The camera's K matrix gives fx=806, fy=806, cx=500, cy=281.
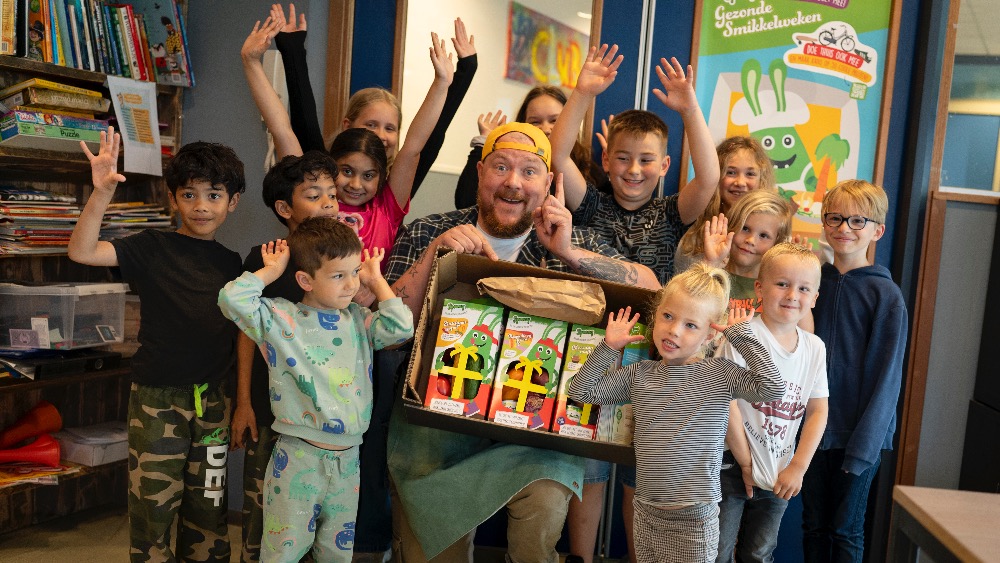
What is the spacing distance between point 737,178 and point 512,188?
79cm

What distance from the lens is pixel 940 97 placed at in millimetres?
2777

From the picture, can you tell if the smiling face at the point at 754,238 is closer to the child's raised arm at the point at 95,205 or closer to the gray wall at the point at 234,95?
the gray wall at the point at 234,95

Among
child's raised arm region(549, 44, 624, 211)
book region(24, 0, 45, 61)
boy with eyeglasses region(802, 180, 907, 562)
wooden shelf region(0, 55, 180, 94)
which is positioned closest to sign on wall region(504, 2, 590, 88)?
child's raised arm region(549, 44, 624, 211)

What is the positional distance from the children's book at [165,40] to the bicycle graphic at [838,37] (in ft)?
7.81

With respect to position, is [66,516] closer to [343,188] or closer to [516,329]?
[343,188]

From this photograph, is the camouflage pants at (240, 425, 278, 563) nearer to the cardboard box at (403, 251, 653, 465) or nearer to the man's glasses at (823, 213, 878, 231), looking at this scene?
the cardboard box at (403, 251, 653, 465)

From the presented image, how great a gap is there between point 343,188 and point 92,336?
4.03ft

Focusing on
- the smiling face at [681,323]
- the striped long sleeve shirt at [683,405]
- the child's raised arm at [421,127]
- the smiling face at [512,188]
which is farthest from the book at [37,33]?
the smiling face at [681,323]

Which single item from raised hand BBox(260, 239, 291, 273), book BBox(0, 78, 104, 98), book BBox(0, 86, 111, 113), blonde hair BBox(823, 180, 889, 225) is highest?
book BBox(0, 78, 104, 98)

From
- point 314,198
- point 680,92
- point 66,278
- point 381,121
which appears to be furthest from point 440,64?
point 66,278

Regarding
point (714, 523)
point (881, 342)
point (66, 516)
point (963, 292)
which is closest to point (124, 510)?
point (66, 516)

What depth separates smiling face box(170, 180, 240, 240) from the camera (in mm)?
2281

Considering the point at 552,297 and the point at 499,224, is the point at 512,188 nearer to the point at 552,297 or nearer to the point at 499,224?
the point at 499,224

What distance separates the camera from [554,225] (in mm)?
2271
